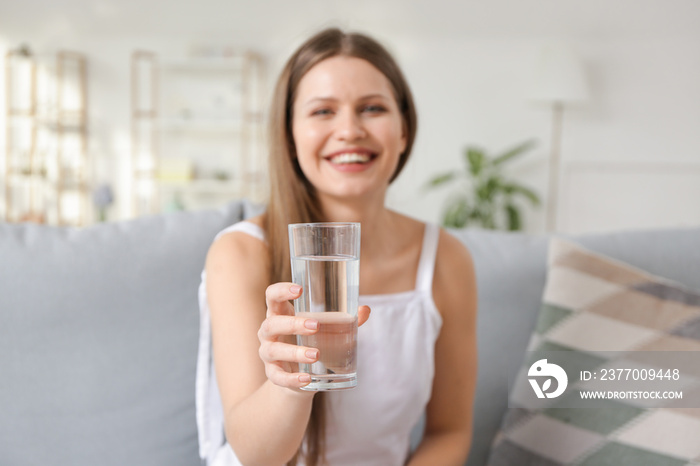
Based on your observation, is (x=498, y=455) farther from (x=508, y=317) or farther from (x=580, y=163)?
(x=580, y=163)

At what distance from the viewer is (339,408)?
117cm

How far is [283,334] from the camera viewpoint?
0.70 metres

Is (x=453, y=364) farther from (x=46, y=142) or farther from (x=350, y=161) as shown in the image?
(x=46, y=142)

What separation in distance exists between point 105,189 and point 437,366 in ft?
14.4

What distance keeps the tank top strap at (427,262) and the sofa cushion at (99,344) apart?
450mm

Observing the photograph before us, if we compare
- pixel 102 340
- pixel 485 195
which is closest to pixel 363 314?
pixel 102 340

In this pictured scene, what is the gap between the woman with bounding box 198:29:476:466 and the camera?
3.56 feet

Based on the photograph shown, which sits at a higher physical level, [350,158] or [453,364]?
[350,158]

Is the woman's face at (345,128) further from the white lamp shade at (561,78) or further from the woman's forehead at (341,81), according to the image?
the white lamp shade at (561,78)

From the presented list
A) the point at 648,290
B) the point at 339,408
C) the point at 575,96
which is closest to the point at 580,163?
the point at 575,96

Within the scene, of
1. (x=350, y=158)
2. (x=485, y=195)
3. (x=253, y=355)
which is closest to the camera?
(x=253, y=355)

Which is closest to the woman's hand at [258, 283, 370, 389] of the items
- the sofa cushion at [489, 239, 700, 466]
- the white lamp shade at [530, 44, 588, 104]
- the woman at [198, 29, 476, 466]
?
the woman at [198, 29, 476, 466]

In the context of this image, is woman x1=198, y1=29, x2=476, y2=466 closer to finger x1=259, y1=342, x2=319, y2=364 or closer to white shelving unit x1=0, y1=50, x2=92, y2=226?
finger x1=259, y1=342, x2=319, y2=364

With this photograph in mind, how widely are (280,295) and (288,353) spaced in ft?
0.21
